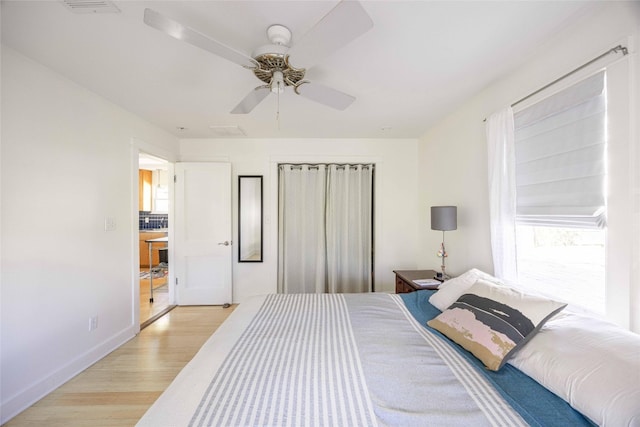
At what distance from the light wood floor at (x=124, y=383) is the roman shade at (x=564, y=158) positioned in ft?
9.67

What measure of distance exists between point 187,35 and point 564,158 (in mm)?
2147

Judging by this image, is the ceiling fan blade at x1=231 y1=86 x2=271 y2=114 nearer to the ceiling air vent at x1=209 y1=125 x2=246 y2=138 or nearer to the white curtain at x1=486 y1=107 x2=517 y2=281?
the ceiling air vent at x1=209 y1=125 x2=246 y2=138

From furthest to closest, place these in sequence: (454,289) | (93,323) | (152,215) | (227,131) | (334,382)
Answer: (152,215) → (227,131) → (93,323) → (454,289) → (334,382)

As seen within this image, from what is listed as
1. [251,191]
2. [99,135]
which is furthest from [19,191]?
[251,191]

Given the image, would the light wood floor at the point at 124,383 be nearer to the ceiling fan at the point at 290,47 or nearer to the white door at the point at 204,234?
the white door at the point at 204,234

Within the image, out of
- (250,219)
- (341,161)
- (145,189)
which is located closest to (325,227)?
(341,161)

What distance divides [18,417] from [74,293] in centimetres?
80

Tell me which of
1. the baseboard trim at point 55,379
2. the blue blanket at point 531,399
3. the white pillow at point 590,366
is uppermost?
the white pillow at point 590,366

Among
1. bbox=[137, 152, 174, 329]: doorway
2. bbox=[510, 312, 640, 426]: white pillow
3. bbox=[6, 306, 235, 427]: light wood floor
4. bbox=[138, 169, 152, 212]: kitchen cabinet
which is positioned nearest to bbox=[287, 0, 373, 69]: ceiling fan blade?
bbox=[510, 312, 640, 426]: white pillow

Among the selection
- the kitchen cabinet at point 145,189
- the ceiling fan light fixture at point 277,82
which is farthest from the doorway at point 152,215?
the ceiling fan light fixture at point 277,82

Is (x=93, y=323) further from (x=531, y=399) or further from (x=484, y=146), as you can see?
(x=484, y=146)

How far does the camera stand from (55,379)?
73.4 inches

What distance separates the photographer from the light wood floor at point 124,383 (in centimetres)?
161

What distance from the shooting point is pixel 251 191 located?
362cm
